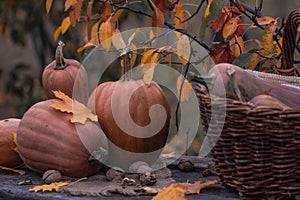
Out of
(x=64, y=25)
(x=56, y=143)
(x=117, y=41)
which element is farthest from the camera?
(x=64, y=25)

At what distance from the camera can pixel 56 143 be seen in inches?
57.4

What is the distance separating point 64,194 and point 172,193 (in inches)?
9.4

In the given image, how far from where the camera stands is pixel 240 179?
1.24 m

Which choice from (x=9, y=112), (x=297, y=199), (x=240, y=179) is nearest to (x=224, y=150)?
(x=240, y=179)

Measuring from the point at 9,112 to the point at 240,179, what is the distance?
376 centimetres

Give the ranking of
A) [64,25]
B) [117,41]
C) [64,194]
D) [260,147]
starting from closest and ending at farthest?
[260,147] < [64,194] < [117,41] < [64,25]

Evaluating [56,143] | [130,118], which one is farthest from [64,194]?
[130,118]

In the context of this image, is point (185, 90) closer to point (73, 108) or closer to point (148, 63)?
point (148, 63)

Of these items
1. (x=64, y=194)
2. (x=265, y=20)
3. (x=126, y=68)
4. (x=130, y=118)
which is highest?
(x=265, y=20)

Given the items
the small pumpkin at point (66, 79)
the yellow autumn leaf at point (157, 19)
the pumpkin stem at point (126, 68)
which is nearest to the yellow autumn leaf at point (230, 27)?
the yellow autumn leaf at point (157, 19)

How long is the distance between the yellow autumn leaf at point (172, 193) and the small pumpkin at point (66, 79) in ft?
1.39

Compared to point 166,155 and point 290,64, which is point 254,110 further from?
point 166,155

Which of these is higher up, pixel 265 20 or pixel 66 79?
pixel 265 20

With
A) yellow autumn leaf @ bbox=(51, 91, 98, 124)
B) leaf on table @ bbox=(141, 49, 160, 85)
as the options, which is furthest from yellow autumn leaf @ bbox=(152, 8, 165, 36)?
yellow autumn leaf @ bbox=(51, 91, 98, 124)
